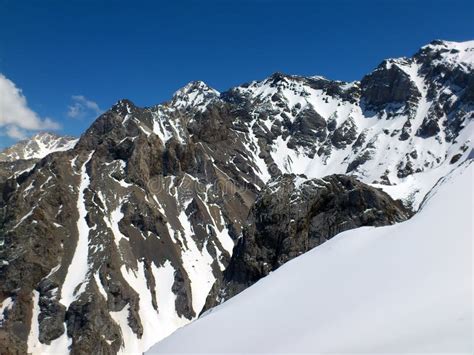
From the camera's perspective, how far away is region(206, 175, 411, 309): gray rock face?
3847cm

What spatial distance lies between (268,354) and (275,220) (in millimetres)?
30783

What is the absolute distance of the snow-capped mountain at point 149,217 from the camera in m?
43.2

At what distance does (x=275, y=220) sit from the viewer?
42.6m

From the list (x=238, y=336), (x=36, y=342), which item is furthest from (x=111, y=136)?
(x=238, y=336)

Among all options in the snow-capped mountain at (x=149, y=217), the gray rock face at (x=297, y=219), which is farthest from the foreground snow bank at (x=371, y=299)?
the snow-capped mountain at (x=149, y=217)

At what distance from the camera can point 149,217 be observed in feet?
389

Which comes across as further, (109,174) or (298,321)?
(109,174)

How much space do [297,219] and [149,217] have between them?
8279 cm

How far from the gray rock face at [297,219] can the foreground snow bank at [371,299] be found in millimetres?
19298

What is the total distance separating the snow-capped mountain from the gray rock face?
13 centimetres

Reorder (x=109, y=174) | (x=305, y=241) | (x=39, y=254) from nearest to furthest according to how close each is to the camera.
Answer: (x=305, y=241) → (x=39, y=254) → (x=109, y=174)

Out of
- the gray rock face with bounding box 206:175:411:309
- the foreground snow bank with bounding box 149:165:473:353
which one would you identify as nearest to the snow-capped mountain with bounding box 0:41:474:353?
the gray rock face with bounding box 206:175:411:309

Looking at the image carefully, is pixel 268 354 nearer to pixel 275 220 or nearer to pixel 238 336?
pixel 238 336

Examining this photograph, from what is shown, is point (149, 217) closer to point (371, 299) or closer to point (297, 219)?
point (297, 219)
